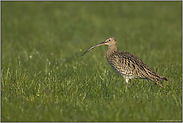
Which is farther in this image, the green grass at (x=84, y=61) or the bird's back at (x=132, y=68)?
the bird's back at (x=132, y=68)

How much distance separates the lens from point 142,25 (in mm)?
15922

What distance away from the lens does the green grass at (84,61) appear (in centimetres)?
573

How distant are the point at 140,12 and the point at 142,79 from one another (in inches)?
477

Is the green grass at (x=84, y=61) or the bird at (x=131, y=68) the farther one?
the bird at (x=131, y=68)

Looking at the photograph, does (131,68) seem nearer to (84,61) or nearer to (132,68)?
(132,68)

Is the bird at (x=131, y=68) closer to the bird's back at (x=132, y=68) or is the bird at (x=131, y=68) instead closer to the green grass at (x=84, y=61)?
the bird's back at (x=132, y=68)

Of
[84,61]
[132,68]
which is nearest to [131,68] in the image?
[132,68]

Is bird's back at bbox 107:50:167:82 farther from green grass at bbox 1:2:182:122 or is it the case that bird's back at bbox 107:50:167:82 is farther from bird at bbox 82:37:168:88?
green grass at bbox 1:2:182:122

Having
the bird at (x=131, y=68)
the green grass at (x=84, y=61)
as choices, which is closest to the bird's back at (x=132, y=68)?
the bird at (x=131, y=68)

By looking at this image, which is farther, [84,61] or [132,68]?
[84,61]

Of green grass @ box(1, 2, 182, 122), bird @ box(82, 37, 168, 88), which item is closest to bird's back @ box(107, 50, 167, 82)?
bird @ box(82, 37, 168, 88)

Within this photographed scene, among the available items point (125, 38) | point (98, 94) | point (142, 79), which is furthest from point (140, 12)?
point (98, 94)

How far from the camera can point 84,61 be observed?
954 cm

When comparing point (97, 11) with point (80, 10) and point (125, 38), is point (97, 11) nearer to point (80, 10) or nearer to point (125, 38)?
point (80, 10)
